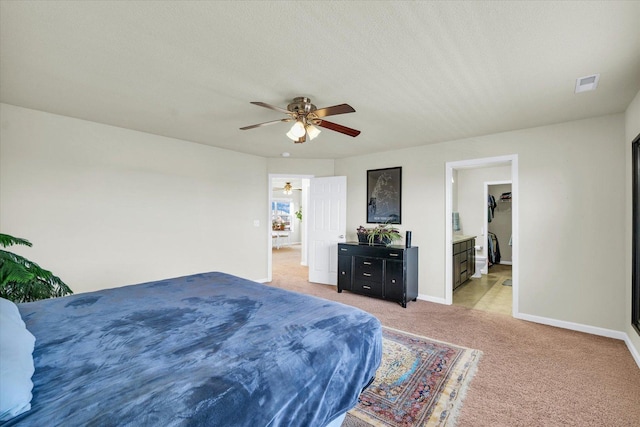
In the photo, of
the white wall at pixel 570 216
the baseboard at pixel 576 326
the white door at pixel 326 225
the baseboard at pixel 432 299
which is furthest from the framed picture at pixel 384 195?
the baseboard at pixel 576 326

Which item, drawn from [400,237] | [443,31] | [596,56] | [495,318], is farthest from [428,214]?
[443,31]

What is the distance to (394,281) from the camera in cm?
414

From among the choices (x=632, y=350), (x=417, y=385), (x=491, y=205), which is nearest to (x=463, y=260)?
(x=632, y=350)

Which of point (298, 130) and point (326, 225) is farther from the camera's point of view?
point (326, 225)

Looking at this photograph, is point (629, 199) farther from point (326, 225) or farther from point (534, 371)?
point (326, 225)

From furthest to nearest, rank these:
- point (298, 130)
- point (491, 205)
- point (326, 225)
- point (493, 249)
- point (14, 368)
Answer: point (491, 205)
point (493, 249)
point (326, 225)
point (298, 130)
point (14, 368)

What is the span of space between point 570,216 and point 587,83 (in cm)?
164

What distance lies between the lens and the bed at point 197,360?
92cm

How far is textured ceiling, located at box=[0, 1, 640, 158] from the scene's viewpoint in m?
1.59

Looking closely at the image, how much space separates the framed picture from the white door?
52 centimetres

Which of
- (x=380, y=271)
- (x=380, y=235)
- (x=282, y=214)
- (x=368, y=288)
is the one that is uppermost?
(x=282, y=214)

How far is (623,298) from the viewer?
3.02 metres

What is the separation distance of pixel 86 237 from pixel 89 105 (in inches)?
61.1

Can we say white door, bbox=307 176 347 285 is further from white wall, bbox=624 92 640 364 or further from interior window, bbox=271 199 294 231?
interior window, bbox=271 199 294 231
